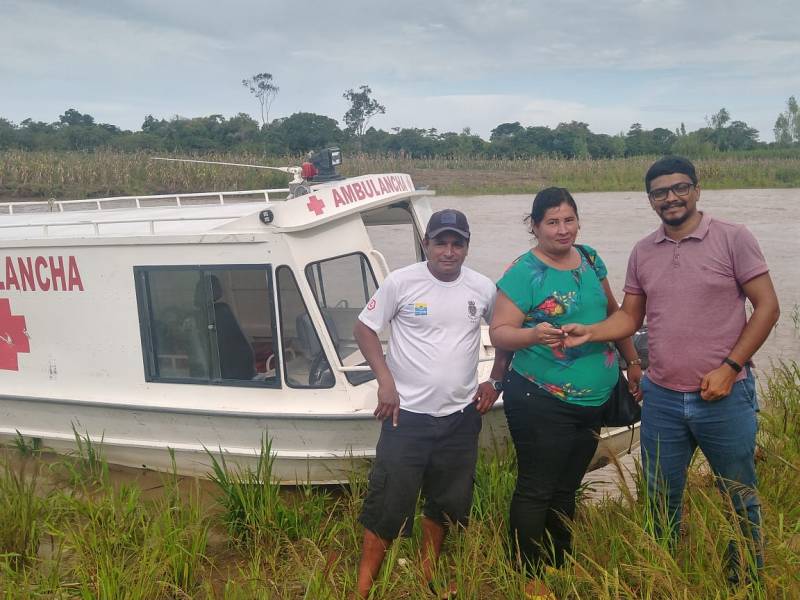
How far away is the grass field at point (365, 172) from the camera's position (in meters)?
19.3

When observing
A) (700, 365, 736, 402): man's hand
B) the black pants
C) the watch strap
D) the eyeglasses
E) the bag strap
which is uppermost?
the eyeglasses

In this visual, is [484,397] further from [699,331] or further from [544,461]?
[699,331]

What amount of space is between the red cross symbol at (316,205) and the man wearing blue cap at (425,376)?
4.78 feet

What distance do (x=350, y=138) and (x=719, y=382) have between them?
3800cm

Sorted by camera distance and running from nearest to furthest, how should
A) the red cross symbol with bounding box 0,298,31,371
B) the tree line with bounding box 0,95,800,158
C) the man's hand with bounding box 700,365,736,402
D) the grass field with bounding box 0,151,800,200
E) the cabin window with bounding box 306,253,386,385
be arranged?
1. the man's hand with bounding box 700,365,736,402
2. the cabin window with bounding box 306,253,386,385
3. the red cross symbol with bounding box 0,298,31,371
4. the grass field with bounding box 0,151,800,200
5. the tree line with bounding box 0,95,800,158

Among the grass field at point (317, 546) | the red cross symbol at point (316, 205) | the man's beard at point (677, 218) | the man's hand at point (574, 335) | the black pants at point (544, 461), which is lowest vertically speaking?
the grass field at point (317, 546)

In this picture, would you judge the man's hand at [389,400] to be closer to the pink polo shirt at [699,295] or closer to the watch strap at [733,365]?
the pink polo shirt at [699,295]

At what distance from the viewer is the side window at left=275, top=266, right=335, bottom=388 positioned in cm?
431

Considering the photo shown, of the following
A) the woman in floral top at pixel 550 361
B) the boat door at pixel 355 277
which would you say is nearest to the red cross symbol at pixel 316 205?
the boat door at pixel 355 277

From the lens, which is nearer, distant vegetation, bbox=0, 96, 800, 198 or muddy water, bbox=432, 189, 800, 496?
muddy water, bbox=432, 189, 800, 496

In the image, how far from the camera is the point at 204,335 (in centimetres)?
450

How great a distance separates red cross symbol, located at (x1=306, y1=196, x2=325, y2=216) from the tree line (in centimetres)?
2181

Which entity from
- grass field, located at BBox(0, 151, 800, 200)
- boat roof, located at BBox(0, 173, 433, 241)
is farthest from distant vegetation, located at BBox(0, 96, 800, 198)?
boat roof, located at BBox(0, 173, 433, 241)

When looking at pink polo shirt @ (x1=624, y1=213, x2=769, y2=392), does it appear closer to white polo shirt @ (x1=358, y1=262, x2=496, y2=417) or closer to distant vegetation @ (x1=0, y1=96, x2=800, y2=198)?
white polo shirt @ (x1=358, y1=262, x2=496, y2=417)
